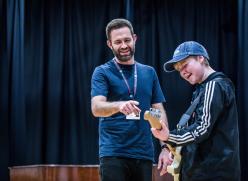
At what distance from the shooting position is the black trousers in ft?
8.60

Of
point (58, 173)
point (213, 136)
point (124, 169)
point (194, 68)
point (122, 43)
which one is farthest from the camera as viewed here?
point (58, 173)

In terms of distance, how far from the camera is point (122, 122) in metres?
2.69

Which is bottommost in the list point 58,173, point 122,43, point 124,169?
point 58,173

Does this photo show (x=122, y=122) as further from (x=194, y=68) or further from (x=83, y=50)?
(x=83, y=50)

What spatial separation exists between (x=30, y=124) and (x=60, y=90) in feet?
1.76

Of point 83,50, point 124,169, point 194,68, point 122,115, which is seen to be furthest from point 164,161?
point 83,50

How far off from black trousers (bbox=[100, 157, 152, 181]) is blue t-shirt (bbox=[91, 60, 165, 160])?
32 millimetres

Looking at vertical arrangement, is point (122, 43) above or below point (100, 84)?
above

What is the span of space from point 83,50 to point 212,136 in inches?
145
